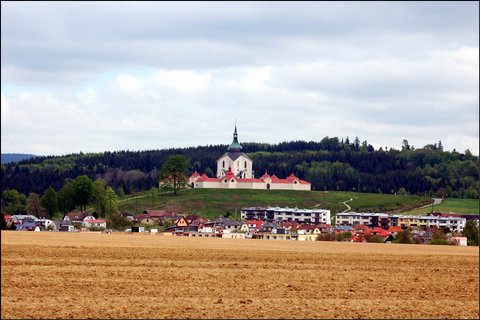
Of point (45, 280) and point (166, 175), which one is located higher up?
point (166, 175)

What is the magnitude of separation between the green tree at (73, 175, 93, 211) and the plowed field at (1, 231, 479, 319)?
321ft

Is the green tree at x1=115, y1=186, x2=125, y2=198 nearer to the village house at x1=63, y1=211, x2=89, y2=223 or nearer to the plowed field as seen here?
the village house at x1=63, y1=211, x2=89, y2=223

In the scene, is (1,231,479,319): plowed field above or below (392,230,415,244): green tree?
below

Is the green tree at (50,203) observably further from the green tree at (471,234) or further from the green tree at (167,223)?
the green tree at (471,234)

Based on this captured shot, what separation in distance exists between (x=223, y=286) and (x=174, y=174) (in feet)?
506

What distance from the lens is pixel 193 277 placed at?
3150cm

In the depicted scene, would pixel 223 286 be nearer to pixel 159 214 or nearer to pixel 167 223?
pixel 167 223

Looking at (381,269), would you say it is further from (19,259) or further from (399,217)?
(399,217)

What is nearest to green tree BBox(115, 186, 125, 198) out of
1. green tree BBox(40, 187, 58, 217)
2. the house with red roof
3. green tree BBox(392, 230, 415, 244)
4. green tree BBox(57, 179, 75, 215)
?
green tree BBox(57, 179, 75, 215)

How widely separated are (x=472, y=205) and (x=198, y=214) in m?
57.0

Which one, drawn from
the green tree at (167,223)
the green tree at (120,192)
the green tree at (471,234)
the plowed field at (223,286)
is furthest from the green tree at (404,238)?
the green tree at (120,192)

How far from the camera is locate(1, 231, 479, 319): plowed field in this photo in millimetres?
24281

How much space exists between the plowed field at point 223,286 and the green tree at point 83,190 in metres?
97.9

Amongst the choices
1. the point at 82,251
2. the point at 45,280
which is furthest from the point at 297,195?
the point at 45,280
